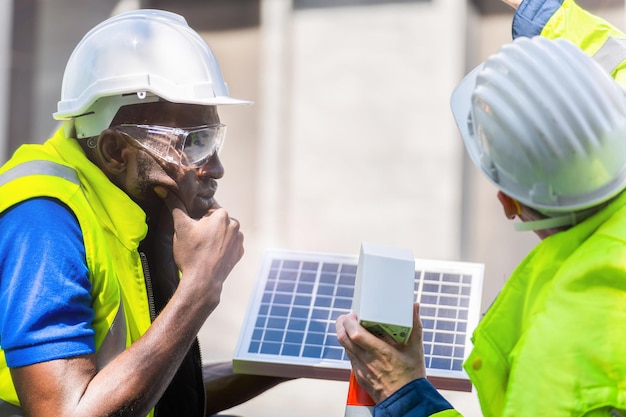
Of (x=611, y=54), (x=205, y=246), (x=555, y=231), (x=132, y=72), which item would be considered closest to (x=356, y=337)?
(x=555, y=231)

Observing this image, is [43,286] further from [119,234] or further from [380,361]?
[380,361]

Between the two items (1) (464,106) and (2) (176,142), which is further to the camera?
(2) (176,142)

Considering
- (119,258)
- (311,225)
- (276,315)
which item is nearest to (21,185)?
(119,258)

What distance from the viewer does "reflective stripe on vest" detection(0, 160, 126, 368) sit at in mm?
2578

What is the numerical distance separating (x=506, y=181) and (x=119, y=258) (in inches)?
47.2

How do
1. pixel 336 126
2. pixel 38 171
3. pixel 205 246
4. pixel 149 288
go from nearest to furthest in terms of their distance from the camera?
pixel 38 171
pixel 205 246
pixel 149 288
pixel 336 126

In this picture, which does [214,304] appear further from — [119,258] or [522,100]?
[522,100]

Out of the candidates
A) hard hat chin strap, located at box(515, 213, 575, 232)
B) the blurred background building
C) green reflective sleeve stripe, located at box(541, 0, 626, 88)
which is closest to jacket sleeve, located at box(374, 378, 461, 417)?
hard hat chin strap, located at box(515, 213, 575, 232)

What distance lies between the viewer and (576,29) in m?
3.01

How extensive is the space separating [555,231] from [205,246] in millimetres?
1048

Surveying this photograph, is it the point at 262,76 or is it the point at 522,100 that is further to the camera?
the point at 262,76

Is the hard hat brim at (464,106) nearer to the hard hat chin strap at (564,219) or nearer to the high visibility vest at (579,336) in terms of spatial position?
the hard hat chin strap at (564,219)

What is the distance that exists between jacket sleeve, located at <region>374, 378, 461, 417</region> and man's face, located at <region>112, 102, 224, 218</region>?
92cm

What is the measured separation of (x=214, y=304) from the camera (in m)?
2.67
